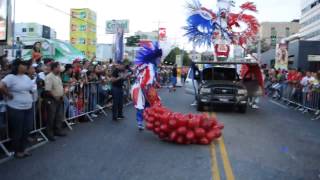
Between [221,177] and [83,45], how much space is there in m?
58.5

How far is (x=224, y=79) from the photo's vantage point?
1881cm

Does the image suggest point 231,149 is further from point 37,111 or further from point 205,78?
point 205,78

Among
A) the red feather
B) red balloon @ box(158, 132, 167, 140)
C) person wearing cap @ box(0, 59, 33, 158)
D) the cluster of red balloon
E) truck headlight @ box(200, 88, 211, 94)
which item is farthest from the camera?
the red feather

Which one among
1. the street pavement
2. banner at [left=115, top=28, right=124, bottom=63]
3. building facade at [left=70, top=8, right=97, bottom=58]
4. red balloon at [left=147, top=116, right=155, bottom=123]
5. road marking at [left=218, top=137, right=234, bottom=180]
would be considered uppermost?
building facade at [left=70, top=8, right=97, bottom=58]

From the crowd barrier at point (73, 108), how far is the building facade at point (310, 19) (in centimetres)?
7950

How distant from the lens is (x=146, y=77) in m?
11.8

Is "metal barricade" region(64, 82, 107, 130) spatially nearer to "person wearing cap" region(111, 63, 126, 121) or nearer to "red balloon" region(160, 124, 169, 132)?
"person wearing cap" region(111, 63, 126, 121)

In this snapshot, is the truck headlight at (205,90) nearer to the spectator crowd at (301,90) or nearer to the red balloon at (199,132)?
the spectator crowd at (301,90)

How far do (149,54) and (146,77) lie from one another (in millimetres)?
568

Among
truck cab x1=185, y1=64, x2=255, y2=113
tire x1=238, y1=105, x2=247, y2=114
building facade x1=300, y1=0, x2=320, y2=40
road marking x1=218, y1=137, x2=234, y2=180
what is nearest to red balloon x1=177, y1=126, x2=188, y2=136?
road marking x1=218, y1=137, x2=234, y2=180

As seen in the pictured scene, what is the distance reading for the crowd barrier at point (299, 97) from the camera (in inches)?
721

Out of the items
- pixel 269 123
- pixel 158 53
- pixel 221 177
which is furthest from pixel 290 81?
pixel 221 177

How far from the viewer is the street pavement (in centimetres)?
746

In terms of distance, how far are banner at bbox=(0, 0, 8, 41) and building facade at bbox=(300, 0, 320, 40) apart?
83739mm
